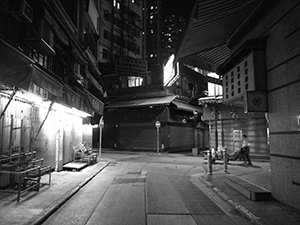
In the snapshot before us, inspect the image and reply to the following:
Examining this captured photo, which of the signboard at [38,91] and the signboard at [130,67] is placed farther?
the signboard at [130,67]

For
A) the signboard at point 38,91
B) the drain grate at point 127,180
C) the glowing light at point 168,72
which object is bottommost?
the drain grate at point 127,180

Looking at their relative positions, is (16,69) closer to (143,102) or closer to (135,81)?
(143,102)

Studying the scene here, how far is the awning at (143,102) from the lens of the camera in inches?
988

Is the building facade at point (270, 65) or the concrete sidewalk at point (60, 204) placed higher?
the building facade at point (270, 65)

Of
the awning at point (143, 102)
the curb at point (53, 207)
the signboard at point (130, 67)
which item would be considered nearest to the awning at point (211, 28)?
the curb at point (53, 207)

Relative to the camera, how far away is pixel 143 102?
27062 mm

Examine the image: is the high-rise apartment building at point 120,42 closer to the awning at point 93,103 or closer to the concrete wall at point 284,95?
the awning at point 93,103

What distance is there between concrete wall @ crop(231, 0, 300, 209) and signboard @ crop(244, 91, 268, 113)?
0.16m

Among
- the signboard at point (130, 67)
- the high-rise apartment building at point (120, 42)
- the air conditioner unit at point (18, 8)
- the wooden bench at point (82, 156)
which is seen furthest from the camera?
the high-rise apartment building at point (120, 42)

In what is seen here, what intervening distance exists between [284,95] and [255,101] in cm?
84

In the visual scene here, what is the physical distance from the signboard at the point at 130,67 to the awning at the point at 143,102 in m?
3.42

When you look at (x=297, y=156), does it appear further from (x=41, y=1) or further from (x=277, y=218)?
(x=41, y=1)

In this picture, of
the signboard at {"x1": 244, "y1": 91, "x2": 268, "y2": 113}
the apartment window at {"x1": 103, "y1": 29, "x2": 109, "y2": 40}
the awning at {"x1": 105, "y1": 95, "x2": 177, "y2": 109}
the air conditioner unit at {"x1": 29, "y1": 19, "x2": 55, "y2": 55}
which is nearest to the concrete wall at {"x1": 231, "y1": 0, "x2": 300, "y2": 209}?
the signboard at {"x1": 244, "y1": 91, "x2": 268, "y2": 113}

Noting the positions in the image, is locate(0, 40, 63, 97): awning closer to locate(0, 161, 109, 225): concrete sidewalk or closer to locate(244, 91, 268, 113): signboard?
locate(0, 161, 109, 225): concrete sidewalk
